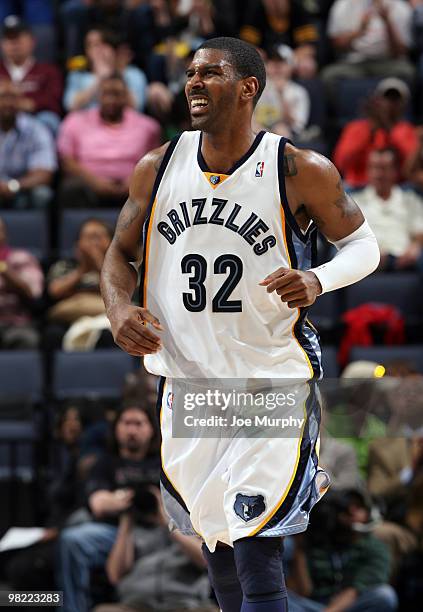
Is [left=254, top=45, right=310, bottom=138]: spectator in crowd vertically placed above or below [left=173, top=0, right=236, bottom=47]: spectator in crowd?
below

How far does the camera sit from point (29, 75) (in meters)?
10.1

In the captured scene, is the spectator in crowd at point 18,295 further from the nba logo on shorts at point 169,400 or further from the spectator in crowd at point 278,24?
the nba logo on shorts at point 169,400

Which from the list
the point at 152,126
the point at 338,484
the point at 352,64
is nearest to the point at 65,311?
the point at 152,126

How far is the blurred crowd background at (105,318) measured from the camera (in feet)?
21.2

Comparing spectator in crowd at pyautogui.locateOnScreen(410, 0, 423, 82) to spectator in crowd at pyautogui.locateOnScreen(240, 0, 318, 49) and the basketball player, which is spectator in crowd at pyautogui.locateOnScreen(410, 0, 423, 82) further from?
the basketball player

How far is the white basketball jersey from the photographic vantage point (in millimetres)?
4113

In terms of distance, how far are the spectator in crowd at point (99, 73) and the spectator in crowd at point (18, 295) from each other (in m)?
1.82

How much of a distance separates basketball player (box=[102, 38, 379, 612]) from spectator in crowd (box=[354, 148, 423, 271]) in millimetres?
4764

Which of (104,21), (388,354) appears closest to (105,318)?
(388,354)

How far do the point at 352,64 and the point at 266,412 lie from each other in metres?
6.92

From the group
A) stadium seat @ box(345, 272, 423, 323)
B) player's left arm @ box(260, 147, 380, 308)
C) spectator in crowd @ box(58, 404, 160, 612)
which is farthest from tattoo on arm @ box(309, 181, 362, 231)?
stadium seat @ box(345, 272, 423, 323)

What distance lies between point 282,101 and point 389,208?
1475 millimetres

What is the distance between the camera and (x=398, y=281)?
8.59 meters

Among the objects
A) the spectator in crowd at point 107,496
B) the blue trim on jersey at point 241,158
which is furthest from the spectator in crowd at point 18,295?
the blue trim on jersey at point 241,158
